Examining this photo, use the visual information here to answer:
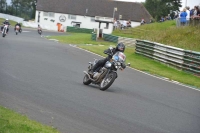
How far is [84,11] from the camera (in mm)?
96312

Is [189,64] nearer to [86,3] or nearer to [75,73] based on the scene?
[75,73]

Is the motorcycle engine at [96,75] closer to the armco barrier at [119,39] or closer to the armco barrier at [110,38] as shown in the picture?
the armco barrier at [119,39]

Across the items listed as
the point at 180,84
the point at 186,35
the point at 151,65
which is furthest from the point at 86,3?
the point at 180,84

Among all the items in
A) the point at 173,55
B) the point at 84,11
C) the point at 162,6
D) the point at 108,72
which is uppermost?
the point at 162,6

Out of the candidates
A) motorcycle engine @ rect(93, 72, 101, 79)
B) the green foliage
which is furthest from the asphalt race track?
the green foliage

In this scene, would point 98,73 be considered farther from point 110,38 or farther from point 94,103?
point 110,38

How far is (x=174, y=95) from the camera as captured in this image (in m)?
14.7

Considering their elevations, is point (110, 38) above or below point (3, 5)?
below

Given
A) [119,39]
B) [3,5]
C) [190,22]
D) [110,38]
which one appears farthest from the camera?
[3,5]

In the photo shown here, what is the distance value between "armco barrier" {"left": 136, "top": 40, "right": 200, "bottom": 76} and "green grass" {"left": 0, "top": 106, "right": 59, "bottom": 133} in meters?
15.2

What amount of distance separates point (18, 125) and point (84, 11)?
90.0m

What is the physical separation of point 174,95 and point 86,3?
3312 inches

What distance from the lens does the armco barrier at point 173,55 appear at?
22.3 metres

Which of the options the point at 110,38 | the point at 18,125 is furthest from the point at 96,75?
the point at 110,38
